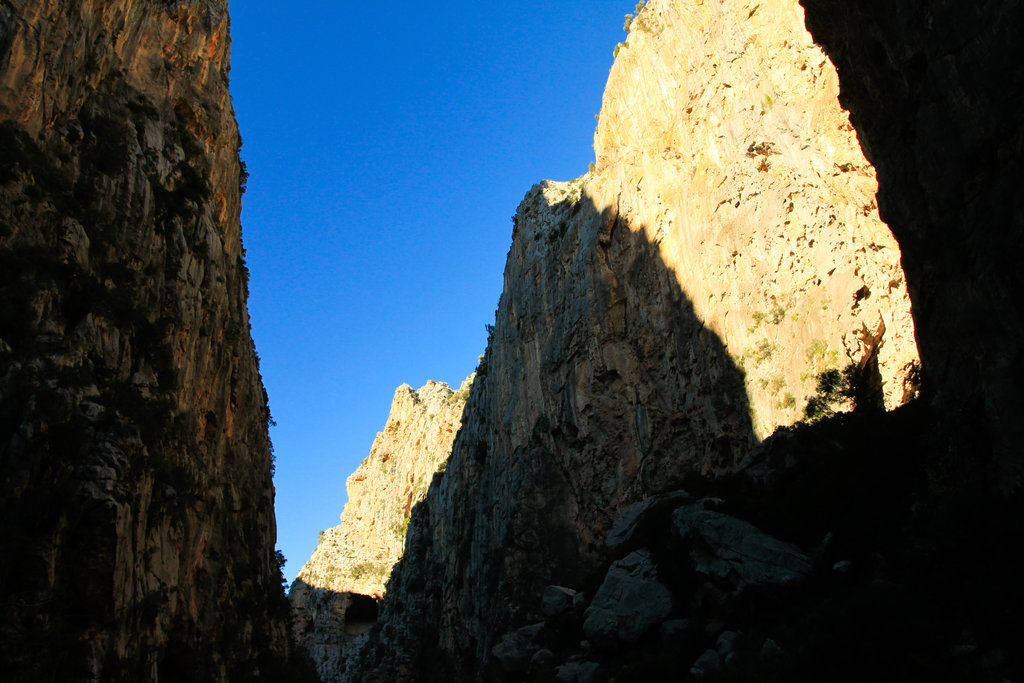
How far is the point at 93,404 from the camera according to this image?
15.6 meters

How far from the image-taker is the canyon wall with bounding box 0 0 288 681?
45.0 ft

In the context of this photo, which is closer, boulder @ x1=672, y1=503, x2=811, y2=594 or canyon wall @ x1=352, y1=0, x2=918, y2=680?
boulder @ x1=672, y1=503, x2=811, y2=594

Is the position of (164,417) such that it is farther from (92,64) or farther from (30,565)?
(92,64)

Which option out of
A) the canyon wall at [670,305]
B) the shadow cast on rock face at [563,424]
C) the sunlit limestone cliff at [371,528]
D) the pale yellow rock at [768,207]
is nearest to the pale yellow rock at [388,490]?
the sunlit limestone cliff at [371,528]

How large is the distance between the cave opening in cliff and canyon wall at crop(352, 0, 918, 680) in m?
15.2

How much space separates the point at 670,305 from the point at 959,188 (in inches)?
761

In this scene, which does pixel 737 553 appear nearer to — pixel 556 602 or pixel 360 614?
pixel 556 602

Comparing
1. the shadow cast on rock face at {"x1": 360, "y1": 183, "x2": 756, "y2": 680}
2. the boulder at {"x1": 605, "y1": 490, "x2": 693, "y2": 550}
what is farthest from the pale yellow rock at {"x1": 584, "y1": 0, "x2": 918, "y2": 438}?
the boulder at {"x1": 605, "y1": 490, "x2": 693, "y2": 550}

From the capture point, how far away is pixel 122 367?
18.3 meters

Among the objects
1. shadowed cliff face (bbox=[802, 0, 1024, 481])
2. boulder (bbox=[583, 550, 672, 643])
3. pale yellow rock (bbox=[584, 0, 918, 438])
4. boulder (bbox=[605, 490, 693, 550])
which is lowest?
boulder (bbox=[583, 550, 672, 643])

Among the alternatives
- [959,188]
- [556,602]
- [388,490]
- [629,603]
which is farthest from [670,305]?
[388,490]

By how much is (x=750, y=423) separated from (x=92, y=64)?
23.8m

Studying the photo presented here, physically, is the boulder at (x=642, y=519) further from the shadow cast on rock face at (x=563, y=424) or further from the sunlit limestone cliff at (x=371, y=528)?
the sunlit limestone cliff at (x=371, y=528)

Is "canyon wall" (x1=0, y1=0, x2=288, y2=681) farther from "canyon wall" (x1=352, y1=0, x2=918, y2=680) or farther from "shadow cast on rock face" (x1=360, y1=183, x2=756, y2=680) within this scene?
"shadow cast on rock face" (x1=360, y1=183, x2=756, y2=680)
